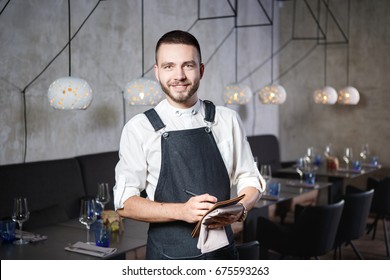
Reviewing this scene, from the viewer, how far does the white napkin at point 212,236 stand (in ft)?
5.51

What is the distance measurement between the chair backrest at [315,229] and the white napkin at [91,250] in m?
1.51

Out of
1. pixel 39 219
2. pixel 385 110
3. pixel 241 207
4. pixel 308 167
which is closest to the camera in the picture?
pixel 241 207

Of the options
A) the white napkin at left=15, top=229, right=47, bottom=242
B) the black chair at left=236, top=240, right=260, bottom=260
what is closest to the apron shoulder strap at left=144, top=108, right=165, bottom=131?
the black chair at left=236, top=240, right=260, bottom=260

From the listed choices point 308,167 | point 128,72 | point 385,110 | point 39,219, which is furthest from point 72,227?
point 385,110

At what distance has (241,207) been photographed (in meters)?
1.71

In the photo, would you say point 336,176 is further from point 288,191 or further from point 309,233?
point 309,233

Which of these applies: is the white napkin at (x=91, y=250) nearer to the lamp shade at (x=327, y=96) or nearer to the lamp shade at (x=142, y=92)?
the lamp shade at (x=142, y=92)

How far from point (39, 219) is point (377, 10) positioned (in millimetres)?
4999

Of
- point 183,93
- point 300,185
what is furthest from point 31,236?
point 300,185

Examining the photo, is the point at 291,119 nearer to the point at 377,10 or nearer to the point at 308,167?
the point at 377,10

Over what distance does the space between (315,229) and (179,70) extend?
2.26m

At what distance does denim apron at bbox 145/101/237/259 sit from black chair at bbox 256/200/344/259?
188cm

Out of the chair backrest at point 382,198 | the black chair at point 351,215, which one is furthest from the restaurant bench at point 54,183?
the chair backrest at point 382,198

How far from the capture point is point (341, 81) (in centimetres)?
712
